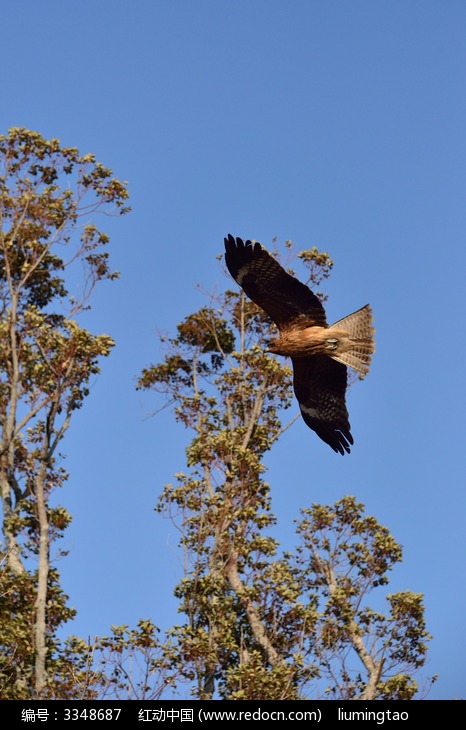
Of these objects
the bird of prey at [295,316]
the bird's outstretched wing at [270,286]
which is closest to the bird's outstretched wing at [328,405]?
the bird of prey at [295,316]

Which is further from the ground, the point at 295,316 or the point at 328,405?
the point at 295,316

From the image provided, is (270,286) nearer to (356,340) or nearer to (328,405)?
(356,340)

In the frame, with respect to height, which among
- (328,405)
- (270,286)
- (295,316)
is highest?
(270,286)

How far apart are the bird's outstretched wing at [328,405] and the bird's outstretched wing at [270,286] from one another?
1.06 m

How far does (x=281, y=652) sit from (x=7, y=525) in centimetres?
486

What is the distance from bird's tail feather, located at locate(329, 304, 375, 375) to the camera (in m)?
15.4

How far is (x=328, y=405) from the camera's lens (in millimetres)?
Result: 16297

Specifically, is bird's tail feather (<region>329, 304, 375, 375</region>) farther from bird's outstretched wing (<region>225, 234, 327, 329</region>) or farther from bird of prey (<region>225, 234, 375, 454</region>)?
bird's outstretched wing (<region>225, 234, 327, 329</region>)

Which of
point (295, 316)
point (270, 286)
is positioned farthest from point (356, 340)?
point (270, 286)

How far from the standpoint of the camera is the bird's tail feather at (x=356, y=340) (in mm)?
15359

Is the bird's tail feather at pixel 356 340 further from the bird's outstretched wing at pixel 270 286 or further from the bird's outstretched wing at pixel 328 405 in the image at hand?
the bird's outstretched wing at pixel 328 405

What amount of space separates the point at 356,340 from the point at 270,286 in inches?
47.1

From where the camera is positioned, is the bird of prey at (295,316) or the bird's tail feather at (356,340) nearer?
the bird of prey at (295,316)
